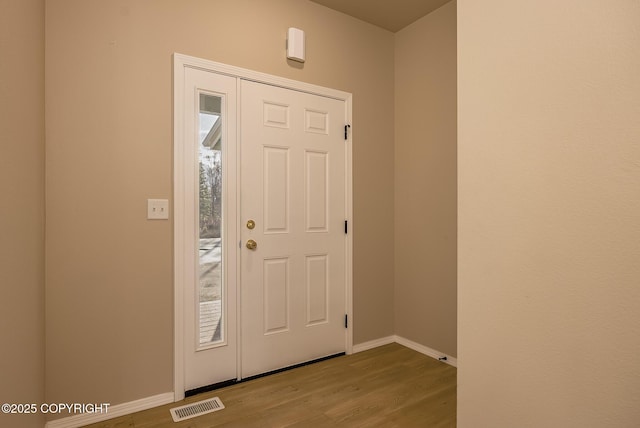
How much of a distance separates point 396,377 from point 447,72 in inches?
97.6

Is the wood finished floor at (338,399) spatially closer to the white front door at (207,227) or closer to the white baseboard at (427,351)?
the white baseboard at (427,351)

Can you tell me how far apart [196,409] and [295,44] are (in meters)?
2.66

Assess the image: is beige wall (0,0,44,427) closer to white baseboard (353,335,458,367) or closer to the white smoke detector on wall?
the white smoke detector on wall

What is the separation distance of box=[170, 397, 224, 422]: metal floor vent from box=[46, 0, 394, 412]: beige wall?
21 cm

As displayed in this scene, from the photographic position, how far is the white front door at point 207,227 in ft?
7.49

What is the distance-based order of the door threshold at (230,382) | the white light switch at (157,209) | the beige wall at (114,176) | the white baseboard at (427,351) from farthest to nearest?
the white baseboard at (427,351) → the door threshold at (230,382) → the white light switch at (157,209) → the beige wall at (114,176)

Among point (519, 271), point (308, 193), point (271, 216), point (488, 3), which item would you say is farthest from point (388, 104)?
point (519, 271)

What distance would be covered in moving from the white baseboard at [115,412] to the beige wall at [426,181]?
6.93ft

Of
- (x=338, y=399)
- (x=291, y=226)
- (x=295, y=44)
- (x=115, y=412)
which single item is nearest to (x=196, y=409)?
(x=115, y=412)

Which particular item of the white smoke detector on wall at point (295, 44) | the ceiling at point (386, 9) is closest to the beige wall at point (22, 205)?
the white smoke detector on wall at point (295, 44)

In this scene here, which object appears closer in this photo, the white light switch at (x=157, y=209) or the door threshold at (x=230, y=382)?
the white light switch at (x=157, y=209)

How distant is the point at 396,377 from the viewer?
8.49ft

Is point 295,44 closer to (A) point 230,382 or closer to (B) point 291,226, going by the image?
(B) point 291,226

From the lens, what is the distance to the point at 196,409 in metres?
2.14
